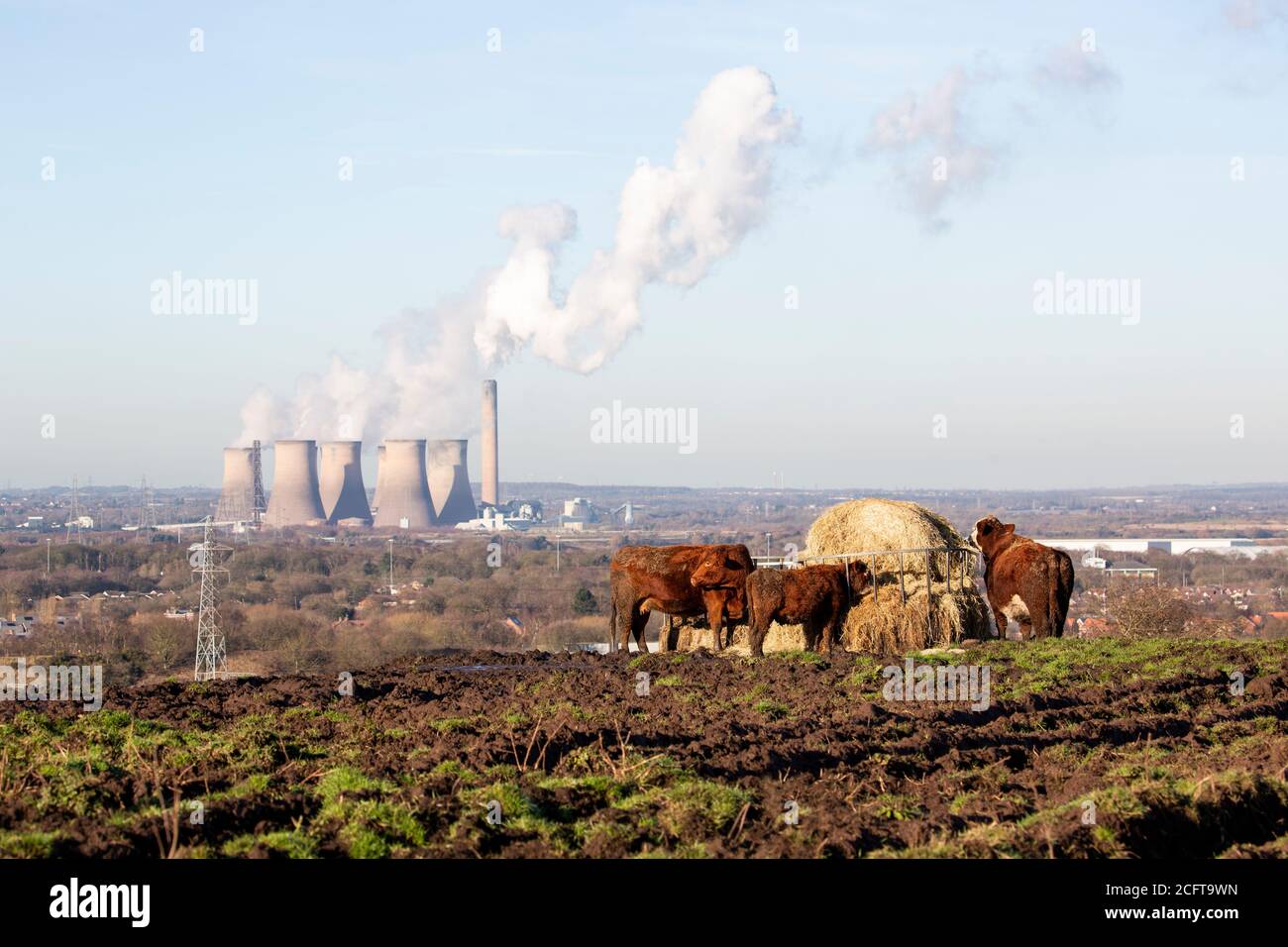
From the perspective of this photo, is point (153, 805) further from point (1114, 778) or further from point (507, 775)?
point (1114, 778)

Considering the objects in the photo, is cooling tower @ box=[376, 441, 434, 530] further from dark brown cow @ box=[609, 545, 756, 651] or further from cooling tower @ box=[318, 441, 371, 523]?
dark brown cow @ box=[609, 545, 756, 651]

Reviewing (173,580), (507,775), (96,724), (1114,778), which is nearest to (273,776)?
(507,775)

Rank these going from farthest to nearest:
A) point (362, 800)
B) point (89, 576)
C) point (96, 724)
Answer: point (89, 576) → point (96, 724) → point (362, 800)

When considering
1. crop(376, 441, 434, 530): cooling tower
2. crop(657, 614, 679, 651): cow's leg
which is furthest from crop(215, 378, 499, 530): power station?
crop(657, 614, 679, 651): cow's leg

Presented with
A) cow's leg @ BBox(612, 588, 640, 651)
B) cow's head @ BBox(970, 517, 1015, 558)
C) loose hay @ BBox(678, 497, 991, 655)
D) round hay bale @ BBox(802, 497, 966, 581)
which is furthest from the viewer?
cow's head @ BBox(970, 517, 1015, 558)

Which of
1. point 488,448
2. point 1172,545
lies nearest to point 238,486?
point 488,448

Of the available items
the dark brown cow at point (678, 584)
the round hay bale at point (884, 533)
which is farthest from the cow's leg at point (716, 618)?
the round hay bale at point (884, 533)

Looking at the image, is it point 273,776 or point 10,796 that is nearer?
point 10,796
